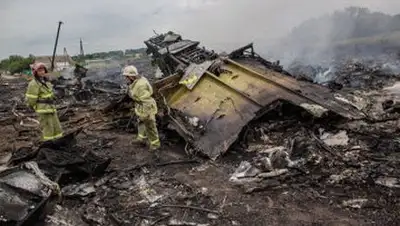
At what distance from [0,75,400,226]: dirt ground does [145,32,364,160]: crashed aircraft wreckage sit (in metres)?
0.30

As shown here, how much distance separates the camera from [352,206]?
502 centimetres

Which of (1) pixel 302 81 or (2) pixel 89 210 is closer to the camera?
(2) pixel 89 210

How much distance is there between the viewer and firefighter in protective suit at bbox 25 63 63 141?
285 inches

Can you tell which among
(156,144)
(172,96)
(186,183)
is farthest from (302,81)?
(186,183)

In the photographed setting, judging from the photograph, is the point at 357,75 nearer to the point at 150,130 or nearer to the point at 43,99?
the point at 150,130

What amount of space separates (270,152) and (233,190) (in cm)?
131

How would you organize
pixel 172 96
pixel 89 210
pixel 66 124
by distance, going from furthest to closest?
pixel 66 124 < pixel 172 96 < pixel 89 210

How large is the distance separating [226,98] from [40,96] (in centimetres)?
335

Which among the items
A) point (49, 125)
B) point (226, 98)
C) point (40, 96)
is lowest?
point (49, 125)

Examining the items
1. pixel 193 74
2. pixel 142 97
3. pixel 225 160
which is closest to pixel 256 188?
pixel 225 160

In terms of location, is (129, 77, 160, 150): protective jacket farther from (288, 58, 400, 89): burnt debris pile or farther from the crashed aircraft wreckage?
(288, 58, 400, 89): burnt debris pile

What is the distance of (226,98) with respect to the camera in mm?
8242

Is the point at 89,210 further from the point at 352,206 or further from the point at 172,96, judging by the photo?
the point at 172,96

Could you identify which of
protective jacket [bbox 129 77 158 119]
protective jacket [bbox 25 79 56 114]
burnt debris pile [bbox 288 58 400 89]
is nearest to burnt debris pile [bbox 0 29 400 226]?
protective jacket [bbox 129 77 158 119]
